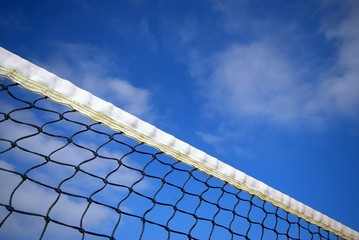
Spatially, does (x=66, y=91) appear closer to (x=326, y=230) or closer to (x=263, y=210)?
(x=263, y=210)

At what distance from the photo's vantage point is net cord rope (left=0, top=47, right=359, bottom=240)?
2414 millimetres

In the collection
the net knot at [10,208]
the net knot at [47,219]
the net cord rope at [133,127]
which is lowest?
the net knot at [10,208]

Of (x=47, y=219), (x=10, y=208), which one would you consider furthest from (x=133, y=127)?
(x=10, y=208)

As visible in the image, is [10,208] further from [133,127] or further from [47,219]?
[133,127]

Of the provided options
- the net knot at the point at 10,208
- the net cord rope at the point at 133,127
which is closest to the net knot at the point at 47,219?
the net knot at the point at 10,208

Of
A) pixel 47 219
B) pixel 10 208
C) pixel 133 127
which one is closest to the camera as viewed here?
pixel 10 208

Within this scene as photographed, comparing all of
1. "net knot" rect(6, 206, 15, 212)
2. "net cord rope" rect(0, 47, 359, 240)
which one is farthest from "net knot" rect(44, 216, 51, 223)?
"net cord rope" rect(0, 47, 359, 240)

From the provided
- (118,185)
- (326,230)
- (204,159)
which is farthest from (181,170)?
(326,230)

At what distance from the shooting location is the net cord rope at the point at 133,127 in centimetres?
241

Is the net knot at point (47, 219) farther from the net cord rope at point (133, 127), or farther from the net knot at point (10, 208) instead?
the net cord rope at point (133, 127)

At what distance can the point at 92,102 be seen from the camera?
8.86ft

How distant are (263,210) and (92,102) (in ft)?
7.35

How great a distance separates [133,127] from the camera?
2846 millimetres

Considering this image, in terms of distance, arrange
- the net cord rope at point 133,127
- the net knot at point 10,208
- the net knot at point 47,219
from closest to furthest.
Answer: the net knot at point 10,208 → the net knot at point 47,219 → the net cord rope at point 133,127
